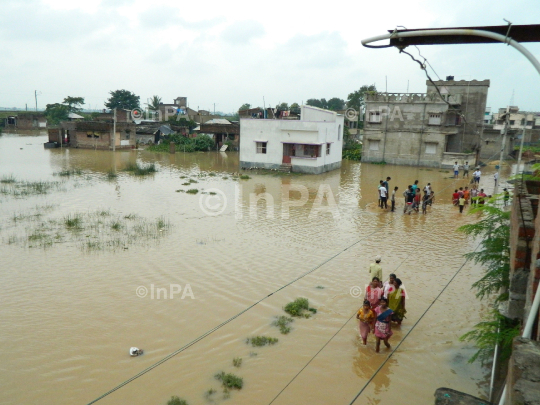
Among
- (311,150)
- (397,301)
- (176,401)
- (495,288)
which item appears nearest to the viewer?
(176,401)

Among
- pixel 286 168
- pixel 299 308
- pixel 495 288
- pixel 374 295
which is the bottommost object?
pixel 299 308

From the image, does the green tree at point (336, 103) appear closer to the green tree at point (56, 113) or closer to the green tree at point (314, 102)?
the green tree at point (314, 102)

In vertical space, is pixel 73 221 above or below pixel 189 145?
below

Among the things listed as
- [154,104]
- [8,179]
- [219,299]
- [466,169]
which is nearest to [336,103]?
[154,104]

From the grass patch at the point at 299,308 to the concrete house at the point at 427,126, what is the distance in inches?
1139

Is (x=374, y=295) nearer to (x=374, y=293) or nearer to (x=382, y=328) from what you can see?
(x=374, y=293)

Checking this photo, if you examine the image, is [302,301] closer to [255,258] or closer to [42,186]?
[255,258]

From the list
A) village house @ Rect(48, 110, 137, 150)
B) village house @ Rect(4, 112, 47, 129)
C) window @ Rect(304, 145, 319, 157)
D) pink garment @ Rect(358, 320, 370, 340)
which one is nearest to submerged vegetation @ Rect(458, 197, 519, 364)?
pink garment @ Rect(358, 320, 370, 340)

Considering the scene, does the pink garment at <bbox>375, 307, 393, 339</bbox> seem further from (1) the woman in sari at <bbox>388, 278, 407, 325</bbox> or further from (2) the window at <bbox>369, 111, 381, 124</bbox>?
(2) the window at <bbox>369, 111, 381, 124</bbox>

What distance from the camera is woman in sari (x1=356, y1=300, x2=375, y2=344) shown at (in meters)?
7.16

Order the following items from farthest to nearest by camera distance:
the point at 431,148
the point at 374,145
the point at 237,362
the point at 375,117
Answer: the point at 374,145
the point at 375,117
the point at 431,148
the point at 237,362

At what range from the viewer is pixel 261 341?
24.5 feet

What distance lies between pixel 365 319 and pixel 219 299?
3.47 m

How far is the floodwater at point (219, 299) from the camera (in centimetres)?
639
